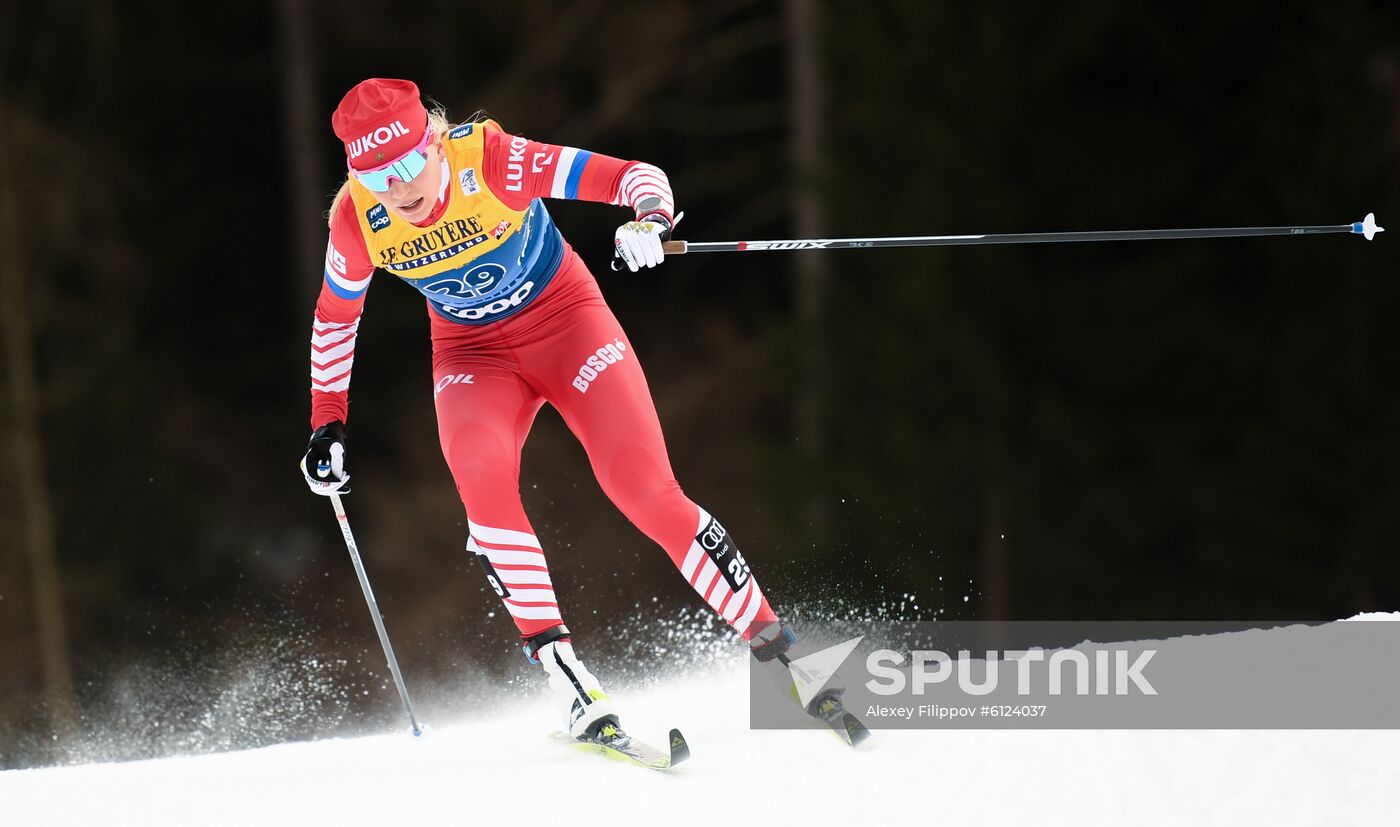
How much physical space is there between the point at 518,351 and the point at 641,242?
0.63 metres

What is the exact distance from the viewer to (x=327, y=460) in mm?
3969

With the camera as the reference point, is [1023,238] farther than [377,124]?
Yes

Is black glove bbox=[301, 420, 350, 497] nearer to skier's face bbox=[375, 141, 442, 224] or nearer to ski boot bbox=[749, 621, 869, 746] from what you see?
skier's face bbox=[375, 141, 442, 224]

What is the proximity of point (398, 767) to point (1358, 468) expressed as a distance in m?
9.98

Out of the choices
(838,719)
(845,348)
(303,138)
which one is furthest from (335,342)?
(303,138)

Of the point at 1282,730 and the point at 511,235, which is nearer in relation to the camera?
the point at 1282,730

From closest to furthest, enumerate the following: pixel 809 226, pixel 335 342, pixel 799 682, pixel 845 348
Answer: pixel 799 682
pixel 335 342
pixel 845 348
pixel 809 226

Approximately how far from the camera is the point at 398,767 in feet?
12.4

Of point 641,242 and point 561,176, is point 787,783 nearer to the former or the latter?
point 641,242

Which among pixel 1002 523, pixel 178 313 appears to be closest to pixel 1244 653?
pixel 1002 523

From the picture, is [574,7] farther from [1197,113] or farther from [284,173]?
[1197,113]

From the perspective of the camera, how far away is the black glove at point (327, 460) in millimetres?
3963

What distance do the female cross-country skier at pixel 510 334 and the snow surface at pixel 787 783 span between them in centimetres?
31
